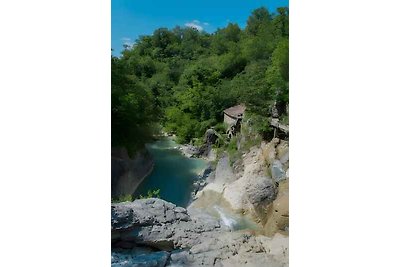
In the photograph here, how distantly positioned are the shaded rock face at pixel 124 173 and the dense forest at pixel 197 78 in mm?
93

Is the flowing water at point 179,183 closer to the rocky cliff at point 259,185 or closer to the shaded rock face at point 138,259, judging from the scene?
the rocky cliff at point 259,185

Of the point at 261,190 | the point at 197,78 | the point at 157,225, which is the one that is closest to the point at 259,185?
the point at 261,190

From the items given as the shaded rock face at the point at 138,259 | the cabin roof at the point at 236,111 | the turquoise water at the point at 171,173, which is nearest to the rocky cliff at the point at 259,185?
the turquoise water at the point at 171,173

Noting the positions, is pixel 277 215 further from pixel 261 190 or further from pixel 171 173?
pixel 171 173

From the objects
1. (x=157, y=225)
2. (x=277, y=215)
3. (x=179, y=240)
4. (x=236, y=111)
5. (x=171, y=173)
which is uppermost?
(x=236, y=111)

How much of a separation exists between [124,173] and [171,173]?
37 cm

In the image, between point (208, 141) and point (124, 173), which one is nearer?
point (124, 173)

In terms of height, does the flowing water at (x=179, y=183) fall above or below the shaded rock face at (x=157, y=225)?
above

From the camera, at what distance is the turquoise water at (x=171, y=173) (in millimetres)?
3814

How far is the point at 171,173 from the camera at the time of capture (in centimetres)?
387
